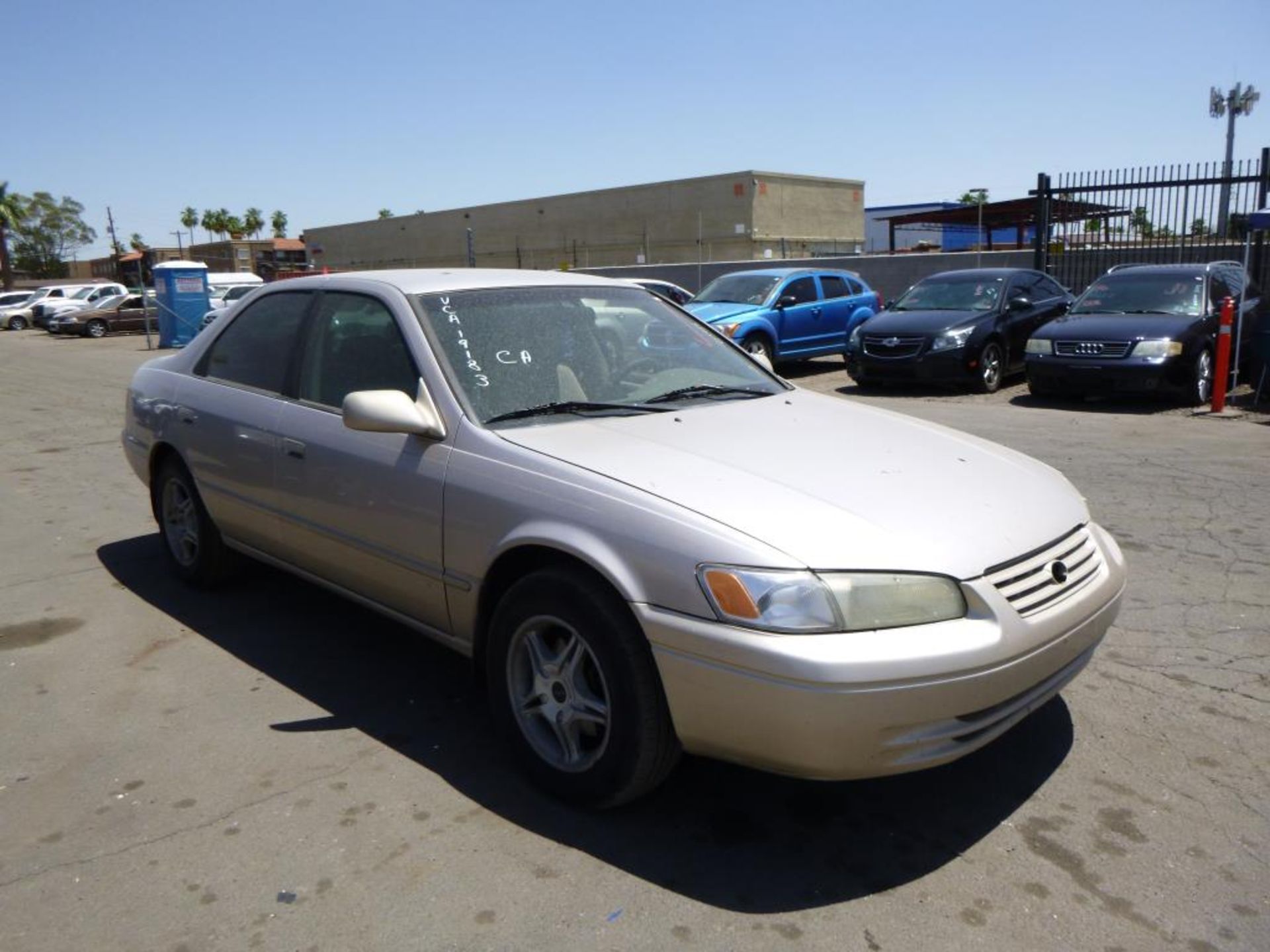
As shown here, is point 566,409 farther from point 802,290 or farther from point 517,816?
point 802,290

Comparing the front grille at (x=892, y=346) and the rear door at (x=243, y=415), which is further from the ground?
the rear door at (x=243, y=415)

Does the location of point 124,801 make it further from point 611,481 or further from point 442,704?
point 611,481

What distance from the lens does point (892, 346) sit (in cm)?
1294

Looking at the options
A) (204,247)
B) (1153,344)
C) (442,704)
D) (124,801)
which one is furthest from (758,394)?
(204,247)

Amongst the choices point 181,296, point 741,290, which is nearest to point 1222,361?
point 741,290

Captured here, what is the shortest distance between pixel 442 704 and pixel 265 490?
124 centimetres

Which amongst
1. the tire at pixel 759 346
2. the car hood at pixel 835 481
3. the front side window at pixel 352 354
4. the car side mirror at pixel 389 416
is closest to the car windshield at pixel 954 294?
the tire at pixel 759 346

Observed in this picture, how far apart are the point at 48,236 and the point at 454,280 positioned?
116 metres

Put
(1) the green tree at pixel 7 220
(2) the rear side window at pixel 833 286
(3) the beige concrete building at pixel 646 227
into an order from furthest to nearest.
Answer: (1) the green tree at pixel 7 220 → (3) the beige concrete building at pixel 646 227 → (2) the rear side window at pixel 833 286

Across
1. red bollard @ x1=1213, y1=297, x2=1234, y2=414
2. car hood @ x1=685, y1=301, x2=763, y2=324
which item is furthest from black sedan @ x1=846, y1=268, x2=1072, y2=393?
red bollard @ x1=1213, y1=297, x2=1234, y2=414

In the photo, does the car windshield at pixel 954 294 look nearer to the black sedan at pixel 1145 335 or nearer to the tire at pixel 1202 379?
the black sedan at pixel 1145 335

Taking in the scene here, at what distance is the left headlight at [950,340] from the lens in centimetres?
1258

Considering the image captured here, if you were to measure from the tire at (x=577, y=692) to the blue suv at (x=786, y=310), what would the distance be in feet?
36.3

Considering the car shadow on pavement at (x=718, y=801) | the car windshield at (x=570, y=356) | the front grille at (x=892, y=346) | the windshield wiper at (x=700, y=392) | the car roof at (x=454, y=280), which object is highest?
the car roof at (x=454, y=280)
